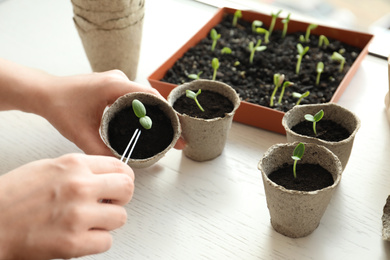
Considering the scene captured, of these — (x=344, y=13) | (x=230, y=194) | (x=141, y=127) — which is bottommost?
(x=230, y=194)

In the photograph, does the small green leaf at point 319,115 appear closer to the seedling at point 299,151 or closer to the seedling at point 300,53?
the seedling at point 299,151

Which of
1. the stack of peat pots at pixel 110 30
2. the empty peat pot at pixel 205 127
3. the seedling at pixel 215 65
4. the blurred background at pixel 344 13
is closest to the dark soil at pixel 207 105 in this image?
the empty peat pot at pixel 205 127

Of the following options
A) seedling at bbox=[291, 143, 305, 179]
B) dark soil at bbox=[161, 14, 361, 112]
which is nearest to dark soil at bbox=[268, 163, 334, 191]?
seedling at bbox=[291, 143, 305, 179]

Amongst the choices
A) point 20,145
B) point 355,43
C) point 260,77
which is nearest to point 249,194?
point 260,77

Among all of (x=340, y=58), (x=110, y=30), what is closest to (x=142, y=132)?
(x=110, y=30)

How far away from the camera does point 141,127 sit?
0.81 m

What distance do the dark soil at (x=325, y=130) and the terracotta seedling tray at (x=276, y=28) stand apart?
0.09 meters

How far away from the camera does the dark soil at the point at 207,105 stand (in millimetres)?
904

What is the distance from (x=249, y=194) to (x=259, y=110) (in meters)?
0.19

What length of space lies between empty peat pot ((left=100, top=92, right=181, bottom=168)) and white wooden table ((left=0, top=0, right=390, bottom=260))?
0.11m

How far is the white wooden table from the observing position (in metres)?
0.77

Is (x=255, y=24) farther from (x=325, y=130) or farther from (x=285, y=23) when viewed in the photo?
(x=325, y=130)

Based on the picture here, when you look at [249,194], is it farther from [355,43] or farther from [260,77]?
[355,43]

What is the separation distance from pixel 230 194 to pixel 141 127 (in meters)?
0.20
